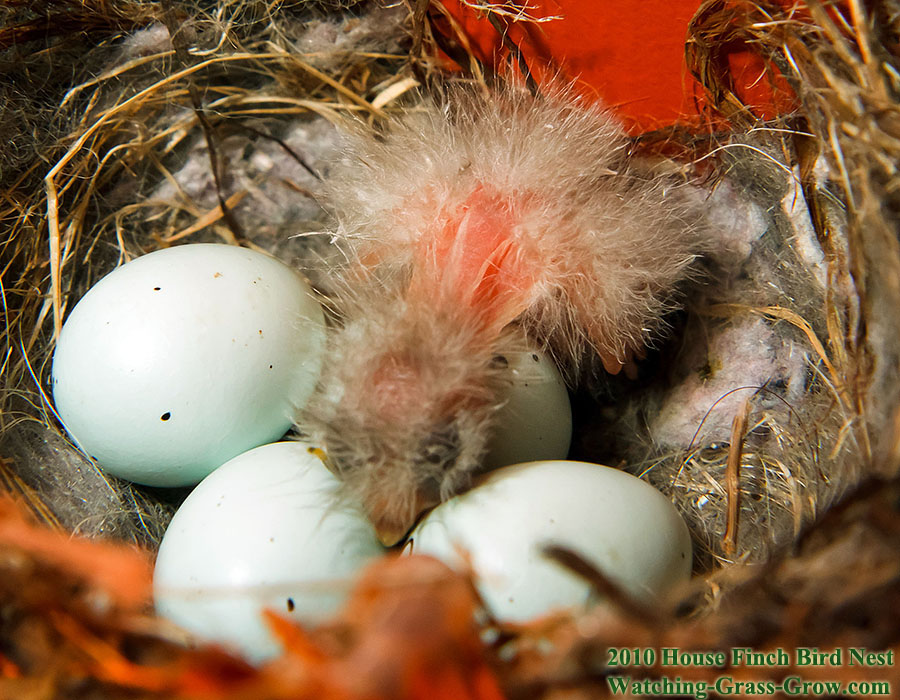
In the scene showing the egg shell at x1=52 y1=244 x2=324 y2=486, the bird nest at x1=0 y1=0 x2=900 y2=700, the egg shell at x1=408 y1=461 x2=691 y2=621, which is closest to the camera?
the bird nest at x1=0 y1=0 x2=900 y2=700

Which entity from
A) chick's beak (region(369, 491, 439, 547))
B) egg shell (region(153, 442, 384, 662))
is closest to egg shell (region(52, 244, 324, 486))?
egg shell (region(153, 442, 384, 662))

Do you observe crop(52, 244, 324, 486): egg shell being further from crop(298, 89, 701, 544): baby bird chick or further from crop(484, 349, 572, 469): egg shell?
crop(484, 349, 572, 469): egg shell

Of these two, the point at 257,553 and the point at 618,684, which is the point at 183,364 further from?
the point at 618,684

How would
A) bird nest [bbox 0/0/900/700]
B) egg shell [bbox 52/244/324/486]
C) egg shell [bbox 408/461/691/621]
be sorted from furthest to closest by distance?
egg shell [bbox 52/244/324/486] < egg shell [bbox 408/461/691/621] < bird nest [bbox 0/0/900/700]

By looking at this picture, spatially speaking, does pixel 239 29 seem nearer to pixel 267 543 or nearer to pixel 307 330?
pixel 307 330

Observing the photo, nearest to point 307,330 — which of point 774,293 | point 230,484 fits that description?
point 230,484

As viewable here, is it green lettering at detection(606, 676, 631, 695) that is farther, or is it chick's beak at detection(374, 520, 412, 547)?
chick's beak at detection(374, 520, 412, 547)

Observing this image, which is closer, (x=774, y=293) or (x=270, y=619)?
(x=270, y=619)
